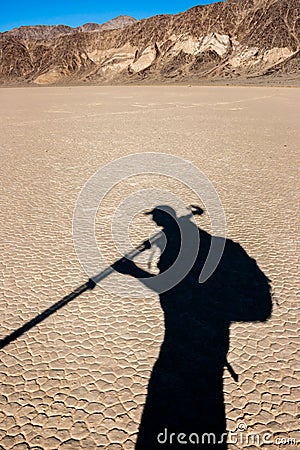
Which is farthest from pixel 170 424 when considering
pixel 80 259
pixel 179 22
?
pixel 179 22

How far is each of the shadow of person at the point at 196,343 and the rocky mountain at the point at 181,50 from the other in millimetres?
57755

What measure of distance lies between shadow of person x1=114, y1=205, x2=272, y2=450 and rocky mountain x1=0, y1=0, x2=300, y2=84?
57.8 m

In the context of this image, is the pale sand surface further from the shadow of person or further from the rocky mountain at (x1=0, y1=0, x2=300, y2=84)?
the rocky mountain at (x1=0, y1=0, x2=300, y2=84)

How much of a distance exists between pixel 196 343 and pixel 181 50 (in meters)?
79.0

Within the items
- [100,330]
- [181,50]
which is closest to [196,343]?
[100,330]

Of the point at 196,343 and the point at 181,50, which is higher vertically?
the point at 181,50

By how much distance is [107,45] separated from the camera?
84688 millimetres

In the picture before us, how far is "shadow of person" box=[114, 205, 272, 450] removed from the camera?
218 cm

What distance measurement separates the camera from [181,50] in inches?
2864

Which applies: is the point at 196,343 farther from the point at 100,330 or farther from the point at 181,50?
the point at 181,50

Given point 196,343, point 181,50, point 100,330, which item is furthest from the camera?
point 181,50

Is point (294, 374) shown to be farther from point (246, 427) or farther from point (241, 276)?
point (241, 276)

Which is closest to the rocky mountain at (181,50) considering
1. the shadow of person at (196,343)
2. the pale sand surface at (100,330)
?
the pale sand surface at (100,330)

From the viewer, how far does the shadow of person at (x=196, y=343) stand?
7.16 ft
